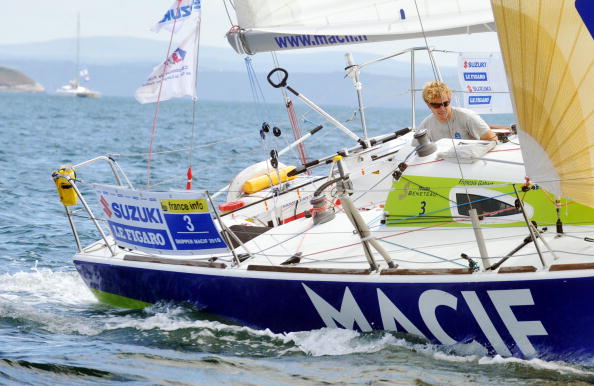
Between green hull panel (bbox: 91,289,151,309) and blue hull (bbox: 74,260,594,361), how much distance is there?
519mm

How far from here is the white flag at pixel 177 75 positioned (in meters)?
8.51

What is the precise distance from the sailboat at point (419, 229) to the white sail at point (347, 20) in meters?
0.01

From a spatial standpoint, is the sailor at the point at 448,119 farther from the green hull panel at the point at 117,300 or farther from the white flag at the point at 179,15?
the green hull panel at the point at 117,300

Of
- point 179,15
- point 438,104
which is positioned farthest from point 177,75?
point 438,104

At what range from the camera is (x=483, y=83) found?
11602 millimetres

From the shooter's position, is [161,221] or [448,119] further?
[448,119]

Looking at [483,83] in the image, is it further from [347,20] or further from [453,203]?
[453,203]

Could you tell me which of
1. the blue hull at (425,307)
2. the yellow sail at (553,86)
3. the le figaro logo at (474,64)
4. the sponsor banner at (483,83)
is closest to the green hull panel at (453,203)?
the yellow sail at (553,86)

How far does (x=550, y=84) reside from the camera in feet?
18.3

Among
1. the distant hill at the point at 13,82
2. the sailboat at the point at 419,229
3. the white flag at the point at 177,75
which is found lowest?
the sailboat at the point at 419,229

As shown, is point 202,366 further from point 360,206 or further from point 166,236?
point 360,206

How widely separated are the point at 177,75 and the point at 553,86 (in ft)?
13.1

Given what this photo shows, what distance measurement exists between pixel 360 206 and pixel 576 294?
2.86m

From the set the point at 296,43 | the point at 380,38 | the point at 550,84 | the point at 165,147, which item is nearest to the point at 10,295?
the point at 296,43
